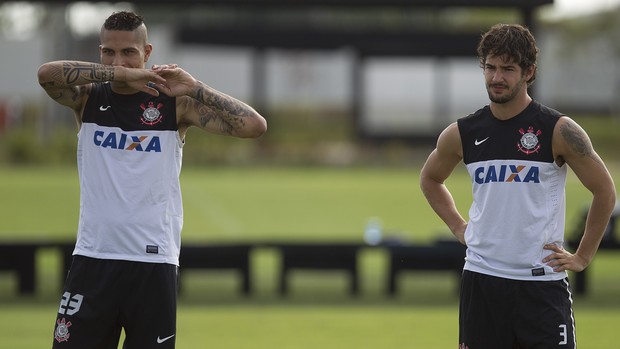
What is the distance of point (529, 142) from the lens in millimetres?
5391

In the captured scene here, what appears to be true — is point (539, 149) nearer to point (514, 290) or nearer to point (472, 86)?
point (514, 290)

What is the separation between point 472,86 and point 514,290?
45363 mm

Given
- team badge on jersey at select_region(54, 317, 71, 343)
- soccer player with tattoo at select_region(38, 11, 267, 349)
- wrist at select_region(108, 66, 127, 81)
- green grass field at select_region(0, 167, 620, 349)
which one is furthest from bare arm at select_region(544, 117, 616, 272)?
green grass field at select_region(0, 167, 620, 349)

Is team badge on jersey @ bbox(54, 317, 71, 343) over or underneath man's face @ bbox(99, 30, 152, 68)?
underneath

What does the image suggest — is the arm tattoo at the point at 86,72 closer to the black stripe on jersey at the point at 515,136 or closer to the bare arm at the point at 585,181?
the black stripe on jersey at the point at 515,136

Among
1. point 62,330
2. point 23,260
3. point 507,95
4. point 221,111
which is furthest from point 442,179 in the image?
point 23,260

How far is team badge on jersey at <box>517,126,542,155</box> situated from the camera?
5375mm

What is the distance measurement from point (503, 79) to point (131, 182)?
1.85 m

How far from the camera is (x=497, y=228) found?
541 cm

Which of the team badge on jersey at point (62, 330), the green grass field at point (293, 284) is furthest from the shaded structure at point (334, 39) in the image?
the team badge on jersey at point (62, 330)

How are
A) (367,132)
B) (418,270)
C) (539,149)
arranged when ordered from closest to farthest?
(539,149) < (418,270) < (367,132)

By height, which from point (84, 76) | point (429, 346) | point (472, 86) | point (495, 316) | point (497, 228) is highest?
point (472, 86)

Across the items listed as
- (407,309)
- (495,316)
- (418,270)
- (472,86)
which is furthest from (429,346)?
(472,86)

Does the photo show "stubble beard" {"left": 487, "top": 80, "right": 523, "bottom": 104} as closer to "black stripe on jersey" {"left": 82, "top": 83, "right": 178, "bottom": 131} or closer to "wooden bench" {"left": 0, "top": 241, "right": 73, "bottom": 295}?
"black stripe on jersey" {"left": 82, "top": 83, "right": 178, "bottom": 131}
